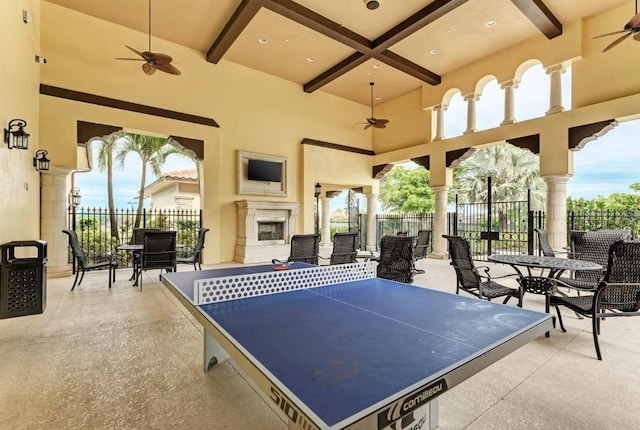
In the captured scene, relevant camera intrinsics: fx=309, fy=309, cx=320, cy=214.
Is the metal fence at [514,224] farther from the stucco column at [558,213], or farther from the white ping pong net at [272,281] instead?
the white ping pong net at [272,281]

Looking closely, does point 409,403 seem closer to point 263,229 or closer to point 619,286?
point 619,286

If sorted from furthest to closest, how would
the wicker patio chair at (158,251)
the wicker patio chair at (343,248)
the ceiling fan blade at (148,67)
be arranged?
1. the ceiling fan blade at (148,67)
2. the wicker patio chair at (343,248)
3. the wicker patio chair at (158,251)

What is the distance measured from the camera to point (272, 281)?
2162 millimetres

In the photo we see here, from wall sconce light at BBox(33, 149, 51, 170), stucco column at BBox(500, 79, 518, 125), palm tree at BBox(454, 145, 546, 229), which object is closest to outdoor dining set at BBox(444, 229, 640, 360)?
stucco column at BBox(500, 79, 518, 125)

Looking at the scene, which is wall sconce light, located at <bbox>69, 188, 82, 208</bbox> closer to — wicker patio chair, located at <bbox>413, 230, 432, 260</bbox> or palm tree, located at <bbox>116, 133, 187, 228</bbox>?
palm tree, located at <bbox>116, 133, 187, 228</bbox>

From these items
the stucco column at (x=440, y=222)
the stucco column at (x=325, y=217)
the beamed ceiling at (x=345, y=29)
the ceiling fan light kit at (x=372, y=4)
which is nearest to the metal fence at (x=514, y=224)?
the stucco column at (x=440, y=222)

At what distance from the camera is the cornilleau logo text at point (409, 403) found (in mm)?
797

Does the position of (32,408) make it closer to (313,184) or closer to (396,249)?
(396,249)

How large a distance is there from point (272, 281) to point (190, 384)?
0.97 m

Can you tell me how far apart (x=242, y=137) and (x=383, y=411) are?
898 centimetres

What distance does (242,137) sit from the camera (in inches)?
354

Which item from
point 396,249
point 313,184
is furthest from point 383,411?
point 313,184

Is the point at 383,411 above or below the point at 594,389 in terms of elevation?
above

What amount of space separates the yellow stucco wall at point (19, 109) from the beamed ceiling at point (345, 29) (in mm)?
2022
